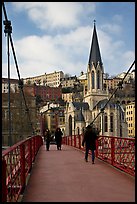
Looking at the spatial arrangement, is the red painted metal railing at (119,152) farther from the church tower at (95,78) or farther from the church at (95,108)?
the church tower at (95,78)

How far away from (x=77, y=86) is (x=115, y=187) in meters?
136

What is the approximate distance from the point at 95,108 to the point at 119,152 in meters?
83.6

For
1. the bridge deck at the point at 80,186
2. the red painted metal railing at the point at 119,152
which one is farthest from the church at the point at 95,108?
the bridge deck at the point at 80,186

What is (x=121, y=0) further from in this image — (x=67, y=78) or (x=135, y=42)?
(x=67, y=78)

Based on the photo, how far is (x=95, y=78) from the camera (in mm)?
91750

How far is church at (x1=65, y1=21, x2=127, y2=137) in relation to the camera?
293 feet

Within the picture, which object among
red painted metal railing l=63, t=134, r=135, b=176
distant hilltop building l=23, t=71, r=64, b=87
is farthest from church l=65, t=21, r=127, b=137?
red painted metal railing l=63, t=134, r=135, b=176

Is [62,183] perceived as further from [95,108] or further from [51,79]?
[51,79]

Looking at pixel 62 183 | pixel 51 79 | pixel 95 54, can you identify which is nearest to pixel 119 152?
pixel 62 183

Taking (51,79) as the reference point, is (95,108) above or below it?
below

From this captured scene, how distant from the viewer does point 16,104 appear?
148 ft

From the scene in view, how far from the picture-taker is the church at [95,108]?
89.4m

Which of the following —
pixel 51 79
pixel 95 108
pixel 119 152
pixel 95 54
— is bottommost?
pixel 119 152

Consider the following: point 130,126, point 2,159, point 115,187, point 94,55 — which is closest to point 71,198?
point 115,187
